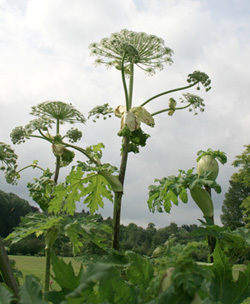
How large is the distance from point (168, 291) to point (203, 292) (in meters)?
0.16

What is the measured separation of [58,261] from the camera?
0.70 m

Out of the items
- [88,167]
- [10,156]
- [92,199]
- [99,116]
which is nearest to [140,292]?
[88,167]

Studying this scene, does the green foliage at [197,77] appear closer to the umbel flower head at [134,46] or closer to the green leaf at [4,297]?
the umbel flower head at [134,46]

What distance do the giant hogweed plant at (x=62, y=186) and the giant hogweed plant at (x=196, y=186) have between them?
307 millimetres

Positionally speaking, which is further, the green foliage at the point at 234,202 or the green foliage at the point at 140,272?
the green foliage at the point at 234,202

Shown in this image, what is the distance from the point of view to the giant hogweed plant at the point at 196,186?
1760 mm

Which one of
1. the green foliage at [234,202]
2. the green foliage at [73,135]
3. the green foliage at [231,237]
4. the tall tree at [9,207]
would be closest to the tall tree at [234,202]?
the green foliage at [234,202]

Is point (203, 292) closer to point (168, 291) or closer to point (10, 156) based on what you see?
point (168, 291)

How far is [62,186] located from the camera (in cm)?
225

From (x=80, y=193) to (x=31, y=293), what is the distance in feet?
6.08

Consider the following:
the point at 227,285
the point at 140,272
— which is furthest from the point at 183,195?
the point at 140,272

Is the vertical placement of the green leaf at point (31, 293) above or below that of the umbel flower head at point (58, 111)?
below

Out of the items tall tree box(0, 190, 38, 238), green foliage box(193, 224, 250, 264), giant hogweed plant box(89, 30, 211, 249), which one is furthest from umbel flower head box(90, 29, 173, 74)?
tall tree box(0, 190, 38, 238)

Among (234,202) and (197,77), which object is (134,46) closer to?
(197,77)
